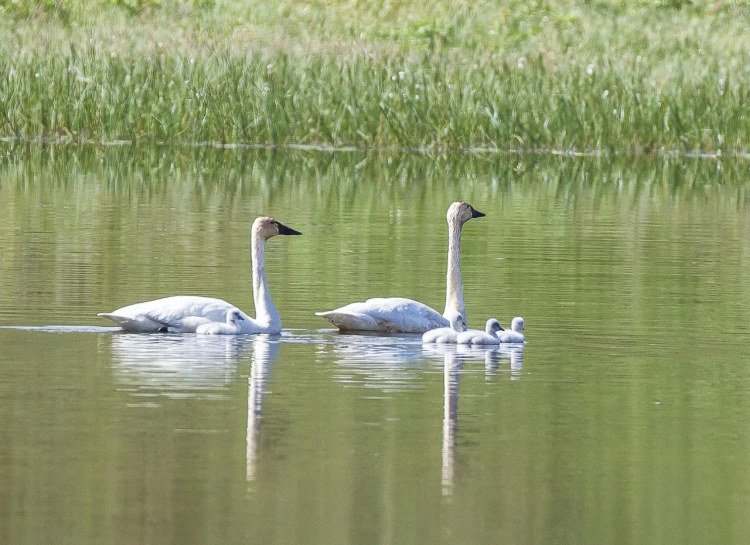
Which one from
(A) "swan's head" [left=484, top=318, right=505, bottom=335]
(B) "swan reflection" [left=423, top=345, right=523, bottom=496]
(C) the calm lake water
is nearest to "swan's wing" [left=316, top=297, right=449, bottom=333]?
(C) the calm lake water

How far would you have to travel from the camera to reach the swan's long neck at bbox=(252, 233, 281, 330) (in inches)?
431

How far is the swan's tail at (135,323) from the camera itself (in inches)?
424

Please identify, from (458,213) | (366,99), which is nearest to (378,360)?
(458,213)

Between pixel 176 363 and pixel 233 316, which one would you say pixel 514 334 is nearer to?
pixel 233 316

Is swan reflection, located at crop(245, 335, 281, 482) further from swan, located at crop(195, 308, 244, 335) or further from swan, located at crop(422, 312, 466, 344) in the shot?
swan, located at crop(422, 312, 466, 344)

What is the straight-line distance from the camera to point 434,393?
352 inches

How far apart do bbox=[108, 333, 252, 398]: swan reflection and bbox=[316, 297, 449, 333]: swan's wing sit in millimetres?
624

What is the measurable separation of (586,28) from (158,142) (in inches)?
529

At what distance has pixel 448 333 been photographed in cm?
1075

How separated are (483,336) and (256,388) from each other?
198 centimetres

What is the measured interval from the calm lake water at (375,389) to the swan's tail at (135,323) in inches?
3.6

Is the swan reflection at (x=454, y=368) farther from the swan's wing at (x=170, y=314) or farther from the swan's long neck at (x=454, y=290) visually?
the swan's wing at (x=170, y=314)

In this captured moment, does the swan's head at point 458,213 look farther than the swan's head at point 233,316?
Yes

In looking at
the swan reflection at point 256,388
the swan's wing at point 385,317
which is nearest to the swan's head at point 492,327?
the swan's wing at point 385,317
